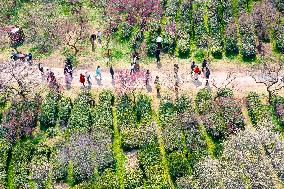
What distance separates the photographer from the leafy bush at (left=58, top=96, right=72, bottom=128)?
52.7 m

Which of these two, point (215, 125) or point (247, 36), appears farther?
point (247, 36)

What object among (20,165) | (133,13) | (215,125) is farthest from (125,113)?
(133,13)

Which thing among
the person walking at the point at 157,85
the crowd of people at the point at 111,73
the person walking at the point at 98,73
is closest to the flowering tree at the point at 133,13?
the crowd of people at the point at 111,73

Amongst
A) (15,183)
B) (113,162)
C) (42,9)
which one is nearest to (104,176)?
(113,162)

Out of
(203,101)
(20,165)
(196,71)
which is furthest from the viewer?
(196,71)

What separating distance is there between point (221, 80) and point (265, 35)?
875 cm

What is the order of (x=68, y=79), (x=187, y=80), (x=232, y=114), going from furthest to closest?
(x=68, y=79)
(x=187, y=80)
(x=232, y=114)

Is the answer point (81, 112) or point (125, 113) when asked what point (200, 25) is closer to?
point (125, 113)

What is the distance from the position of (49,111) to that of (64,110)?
148 cm

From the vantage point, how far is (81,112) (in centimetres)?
5294

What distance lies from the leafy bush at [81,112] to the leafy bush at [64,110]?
50 centimetres

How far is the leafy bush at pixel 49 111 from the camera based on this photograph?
52.6 meters

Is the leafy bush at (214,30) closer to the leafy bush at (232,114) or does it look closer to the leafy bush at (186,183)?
the leafy bush at (232,114)

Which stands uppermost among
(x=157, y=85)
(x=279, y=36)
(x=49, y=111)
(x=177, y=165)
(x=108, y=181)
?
(x=279, y=36)
